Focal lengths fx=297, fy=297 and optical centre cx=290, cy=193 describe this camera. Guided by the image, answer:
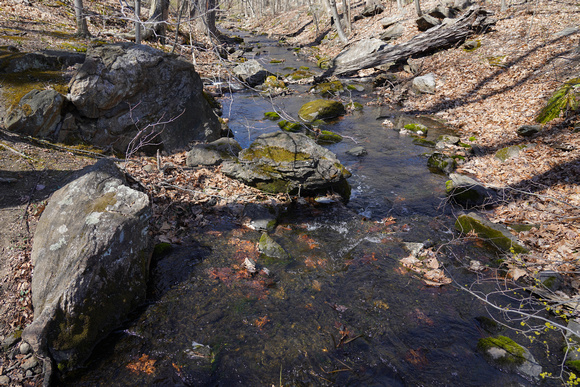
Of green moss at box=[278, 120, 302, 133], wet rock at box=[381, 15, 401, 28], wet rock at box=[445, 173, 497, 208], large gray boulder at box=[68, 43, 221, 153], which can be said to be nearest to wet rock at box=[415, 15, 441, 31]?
wet rock at box=[381, 15, 401, 28]

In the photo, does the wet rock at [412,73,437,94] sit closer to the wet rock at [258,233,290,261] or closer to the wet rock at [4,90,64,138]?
the wet rock at [258,233,290,261]

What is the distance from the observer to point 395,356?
4.03 m

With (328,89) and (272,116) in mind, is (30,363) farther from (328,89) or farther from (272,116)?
(328,89)

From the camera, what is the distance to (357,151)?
9.85 meters

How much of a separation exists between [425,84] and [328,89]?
185 inches

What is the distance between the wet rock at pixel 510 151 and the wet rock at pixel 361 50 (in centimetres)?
1128

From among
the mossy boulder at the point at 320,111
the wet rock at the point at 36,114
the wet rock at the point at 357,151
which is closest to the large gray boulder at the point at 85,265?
the wet rock at the point at 36,114

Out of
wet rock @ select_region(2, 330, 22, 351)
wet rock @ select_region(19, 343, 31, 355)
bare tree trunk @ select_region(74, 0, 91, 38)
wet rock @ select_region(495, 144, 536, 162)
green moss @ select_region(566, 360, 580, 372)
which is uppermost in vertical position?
bare tree trunk @ select_region(74, 0, 91, 38)

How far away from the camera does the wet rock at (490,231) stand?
5.63 m

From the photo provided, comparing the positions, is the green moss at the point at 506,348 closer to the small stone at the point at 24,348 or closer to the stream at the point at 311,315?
the stream at the point at 311,315

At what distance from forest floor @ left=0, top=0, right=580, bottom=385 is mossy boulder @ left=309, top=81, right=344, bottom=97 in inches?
81.4

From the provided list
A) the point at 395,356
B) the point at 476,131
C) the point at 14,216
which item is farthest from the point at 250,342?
the point at 476,131

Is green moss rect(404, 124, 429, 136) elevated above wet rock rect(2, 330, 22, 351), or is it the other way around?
wet rock rect(2, 330, 22, 351)

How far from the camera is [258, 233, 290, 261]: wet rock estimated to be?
564cm
